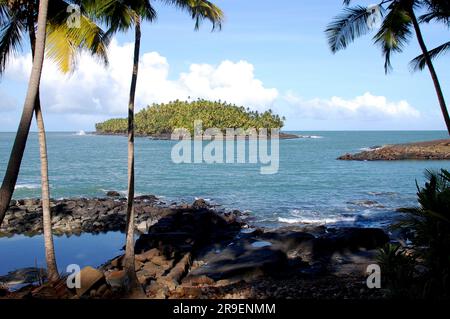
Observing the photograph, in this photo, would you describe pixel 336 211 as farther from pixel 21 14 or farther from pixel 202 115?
pixel 202 115

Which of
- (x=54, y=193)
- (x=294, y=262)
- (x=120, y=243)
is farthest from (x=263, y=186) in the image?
(x=294, y=262)

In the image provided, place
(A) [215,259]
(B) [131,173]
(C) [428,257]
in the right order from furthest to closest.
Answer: (A) [215,259] < (B) [131,173] < (C) [428,257]

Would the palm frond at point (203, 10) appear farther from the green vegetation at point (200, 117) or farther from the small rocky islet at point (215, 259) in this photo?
the green vegetation at point (200, 117)

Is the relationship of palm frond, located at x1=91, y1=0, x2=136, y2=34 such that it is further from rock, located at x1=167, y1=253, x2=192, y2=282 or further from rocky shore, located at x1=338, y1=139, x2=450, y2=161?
rocky shore, located at x1=338, y1=139, x2=450, y2=161

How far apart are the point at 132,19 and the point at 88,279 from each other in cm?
684

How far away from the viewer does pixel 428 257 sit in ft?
24.6

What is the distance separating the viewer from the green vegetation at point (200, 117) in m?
158

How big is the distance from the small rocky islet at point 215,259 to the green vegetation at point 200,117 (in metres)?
128

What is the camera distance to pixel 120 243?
73.4 feet

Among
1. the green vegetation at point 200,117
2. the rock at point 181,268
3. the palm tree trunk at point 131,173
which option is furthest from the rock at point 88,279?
the green vegetation at point 200,117

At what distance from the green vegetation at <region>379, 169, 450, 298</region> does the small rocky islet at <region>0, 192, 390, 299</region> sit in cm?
169

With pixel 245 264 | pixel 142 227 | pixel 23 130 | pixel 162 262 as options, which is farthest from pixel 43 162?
pixel 142 227

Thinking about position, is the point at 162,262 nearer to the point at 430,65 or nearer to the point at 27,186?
the point at 430,65

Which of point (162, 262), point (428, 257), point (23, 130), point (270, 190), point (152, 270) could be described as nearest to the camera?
point (428, 257)
